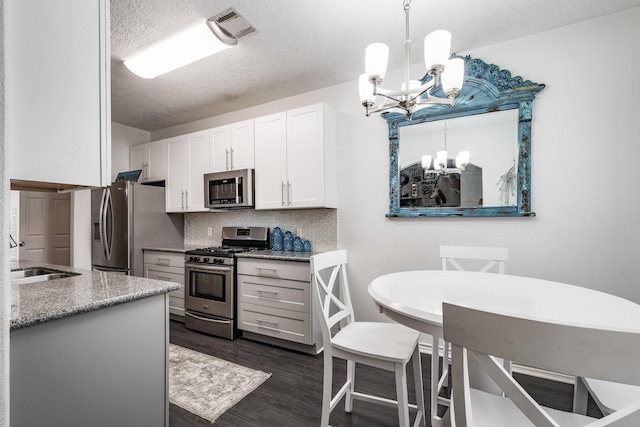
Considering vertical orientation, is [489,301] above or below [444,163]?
below

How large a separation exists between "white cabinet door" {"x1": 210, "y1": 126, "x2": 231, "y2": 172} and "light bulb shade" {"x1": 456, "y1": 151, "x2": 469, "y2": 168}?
245 centimetres

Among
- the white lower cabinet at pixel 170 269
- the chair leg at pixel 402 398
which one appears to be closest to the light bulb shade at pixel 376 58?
the chair leg at pixel 402 398

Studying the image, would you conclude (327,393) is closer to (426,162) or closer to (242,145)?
(426,162)

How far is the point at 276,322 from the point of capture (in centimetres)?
277

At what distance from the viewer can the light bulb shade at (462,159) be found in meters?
2.49

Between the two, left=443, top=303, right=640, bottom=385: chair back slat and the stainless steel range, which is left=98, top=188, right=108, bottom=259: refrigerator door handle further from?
left=443, top=303, right=640, bottom=385: chair back slat

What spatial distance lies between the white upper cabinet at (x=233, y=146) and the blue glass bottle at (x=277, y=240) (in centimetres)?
79

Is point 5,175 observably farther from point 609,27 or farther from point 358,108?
point 609,27

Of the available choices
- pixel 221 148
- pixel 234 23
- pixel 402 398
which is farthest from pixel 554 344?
pixel 221 148

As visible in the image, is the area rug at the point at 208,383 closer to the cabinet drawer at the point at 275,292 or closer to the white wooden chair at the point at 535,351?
the cabinet drawer at the point at 275,292

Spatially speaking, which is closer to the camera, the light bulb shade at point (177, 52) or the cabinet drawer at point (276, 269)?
the light bulb shade at point (177, 52)

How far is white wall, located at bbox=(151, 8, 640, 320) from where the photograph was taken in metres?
2.01

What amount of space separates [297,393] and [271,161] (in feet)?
7.11

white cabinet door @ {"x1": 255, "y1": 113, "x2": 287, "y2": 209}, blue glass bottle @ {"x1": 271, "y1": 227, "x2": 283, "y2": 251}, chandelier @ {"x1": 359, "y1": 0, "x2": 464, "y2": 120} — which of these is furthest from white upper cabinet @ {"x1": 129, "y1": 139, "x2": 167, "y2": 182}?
chandelier @ {"x1": 359, "y1": 0, "x2": 464, "y2": 120}
